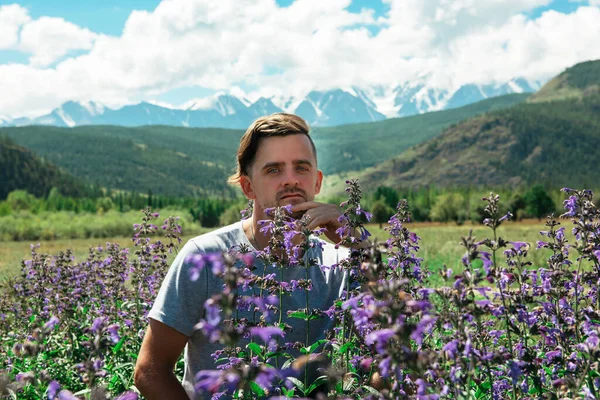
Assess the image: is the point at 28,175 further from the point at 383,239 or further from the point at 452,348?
the point at 452,348

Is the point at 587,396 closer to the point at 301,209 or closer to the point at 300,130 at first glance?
the point at 301,209

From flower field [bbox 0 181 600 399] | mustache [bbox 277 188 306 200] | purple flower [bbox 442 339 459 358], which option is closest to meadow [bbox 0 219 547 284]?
mustache [bbox 277 188 306 200]

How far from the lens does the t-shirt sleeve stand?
4.75 metres

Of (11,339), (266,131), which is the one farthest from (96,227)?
(266,131)

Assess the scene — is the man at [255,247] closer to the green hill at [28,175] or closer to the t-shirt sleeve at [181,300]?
the t-shirt sleeve at [181,300]

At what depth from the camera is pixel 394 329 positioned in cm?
220

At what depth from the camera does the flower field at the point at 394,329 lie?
2363 millimetres

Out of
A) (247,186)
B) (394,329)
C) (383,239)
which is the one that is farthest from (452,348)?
(383,239)

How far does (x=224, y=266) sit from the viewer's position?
224 cm

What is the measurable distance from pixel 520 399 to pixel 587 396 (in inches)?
33.1

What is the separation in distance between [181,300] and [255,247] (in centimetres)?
107

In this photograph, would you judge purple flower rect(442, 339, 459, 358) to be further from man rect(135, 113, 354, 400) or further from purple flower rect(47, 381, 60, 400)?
man rect(135, 113, 354, 400)

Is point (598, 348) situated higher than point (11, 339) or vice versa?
point (598, 348)

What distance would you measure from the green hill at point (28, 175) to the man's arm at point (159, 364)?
595ft
